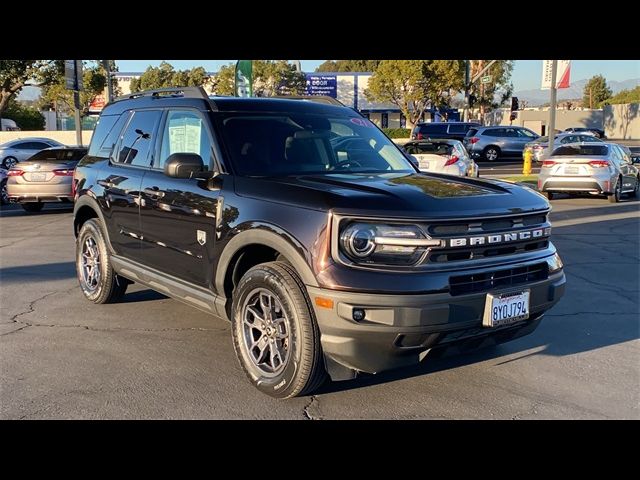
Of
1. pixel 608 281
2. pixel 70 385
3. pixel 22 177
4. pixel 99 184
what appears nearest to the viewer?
pixel 70 385

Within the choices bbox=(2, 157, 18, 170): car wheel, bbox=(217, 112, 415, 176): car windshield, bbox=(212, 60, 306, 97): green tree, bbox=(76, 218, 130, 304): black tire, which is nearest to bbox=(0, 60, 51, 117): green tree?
bbox=(2, 157, 18, 170): car wheel

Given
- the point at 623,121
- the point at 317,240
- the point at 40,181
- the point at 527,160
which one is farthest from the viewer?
the point at 623,121

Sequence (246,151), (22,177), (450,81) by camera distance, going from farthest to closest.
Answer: (450,81) → (22,177) → (246,151)

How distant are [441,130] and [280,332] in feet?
102

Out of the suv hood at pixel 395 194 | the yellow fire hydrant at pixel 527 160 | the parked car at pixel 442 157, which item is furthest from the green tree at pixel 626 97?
the suv hood at pixel 395 194

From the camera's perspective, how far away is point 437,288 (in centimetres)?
354

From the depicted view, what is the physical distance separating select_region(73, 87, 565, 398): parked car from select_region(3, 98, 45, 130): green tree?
2022 inches

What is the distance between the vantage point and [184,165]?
445cm

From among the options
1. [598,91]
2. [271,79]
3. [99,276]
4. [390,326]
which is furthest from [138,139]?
[598,91]

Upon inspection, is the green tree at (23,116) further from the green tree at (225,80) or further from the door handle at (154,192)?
the door handle at (154,192)

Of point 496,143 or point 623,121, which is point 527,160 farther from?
point 623,121

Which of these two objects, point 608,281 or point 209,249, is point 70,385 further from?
point 608,281
